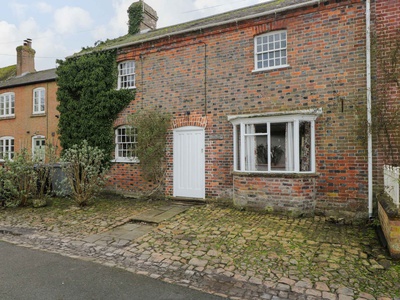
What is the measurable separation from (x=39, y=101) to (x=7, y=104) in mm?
3152

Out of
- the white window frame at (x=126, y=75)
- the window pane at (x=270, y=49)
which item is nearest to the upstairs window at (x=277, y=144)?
the window pane at (x=270, y=49)

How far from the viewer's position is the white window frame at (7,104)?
17.3 m

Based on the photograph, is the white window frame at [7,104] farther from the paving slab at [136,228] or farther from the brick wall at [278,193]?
the brick wall at [278,193]

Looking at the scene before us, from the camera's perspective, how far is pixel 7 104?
1753 cm

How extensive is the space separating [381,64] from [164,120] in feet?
22.4

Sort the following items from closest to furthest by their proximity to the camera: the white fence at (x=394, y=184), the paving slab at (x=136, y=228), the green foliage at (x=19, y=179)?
1. the white fence at (x=394, y=184)
2. the paving slab at (x=136, y=228)
3. the green foliage at (x=19, y=179)

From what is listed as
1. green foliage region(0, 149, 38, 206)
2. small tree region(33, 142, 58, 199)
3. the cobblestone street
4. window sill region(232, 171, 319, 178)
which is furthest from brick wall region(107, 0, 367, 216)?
green foliage region(0, 149, 38, 206)

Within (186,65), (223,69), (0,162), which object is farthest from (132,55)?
(0,162)

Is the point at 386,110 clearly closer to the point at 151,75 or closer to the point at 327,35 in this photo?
the point at 327,35

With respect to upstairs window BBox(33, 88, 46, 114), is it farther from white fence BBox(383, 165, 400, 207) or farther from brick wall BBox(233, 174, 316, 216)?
white fence BBox(383, 165, 400, 207)

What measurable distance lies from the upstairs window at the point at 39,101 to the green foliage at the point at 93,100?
5.39m

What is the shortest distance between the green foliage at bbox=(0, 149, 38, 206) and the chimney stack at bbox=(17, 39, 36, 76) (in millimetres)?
14180

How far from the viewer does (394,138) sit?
6930 millimetres

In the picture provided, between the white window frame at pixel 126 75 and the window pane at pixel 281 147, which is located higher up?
the white window frame at pixel 126 75
